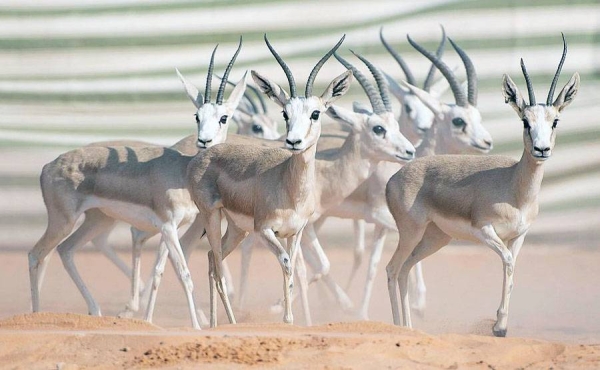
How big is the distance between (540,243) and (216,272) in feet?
20.0

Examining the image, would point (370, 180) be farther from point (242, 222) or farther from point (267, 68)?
point (267, 68)

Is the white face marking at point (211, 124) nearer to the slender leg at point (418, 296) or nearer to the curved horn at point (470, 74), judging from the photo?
the slender leg at point (418, 296)

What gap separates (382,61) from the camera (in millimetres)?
16266

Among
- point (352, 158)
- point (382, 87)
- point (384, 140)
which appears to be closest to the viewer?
point (384, 140)

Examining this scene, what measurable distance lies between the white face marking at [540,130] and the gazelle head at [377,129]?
7.71 feet

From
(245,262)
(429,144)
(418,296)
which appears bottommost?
(418,296)

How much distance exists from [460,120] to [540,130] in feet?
11.8

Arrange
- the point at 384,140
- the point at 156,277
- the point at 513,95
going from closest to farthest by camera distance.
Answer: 1. the point at 513,95
2. the point at 156,277
3. the point at 384,140

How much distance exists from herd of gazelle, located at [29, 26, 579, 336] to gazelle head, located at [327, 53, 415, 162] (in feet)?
0.04

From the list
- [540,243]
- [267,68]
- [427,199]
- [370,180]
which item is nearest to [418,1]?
[267,68]

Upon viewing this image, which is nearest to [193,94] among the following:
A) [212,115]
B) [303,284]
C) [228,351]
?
[212,115]

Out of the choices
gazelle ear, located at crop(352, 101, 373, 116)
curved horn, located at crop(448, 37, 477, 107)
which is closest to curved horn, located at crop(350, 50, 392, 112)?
gazelle ear, located at crop(352, 101, 373, 116)

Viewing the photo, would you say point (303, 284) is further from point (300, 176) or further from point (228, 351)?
point (228, 351)

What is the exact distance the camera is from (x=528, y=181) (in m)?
10.1
